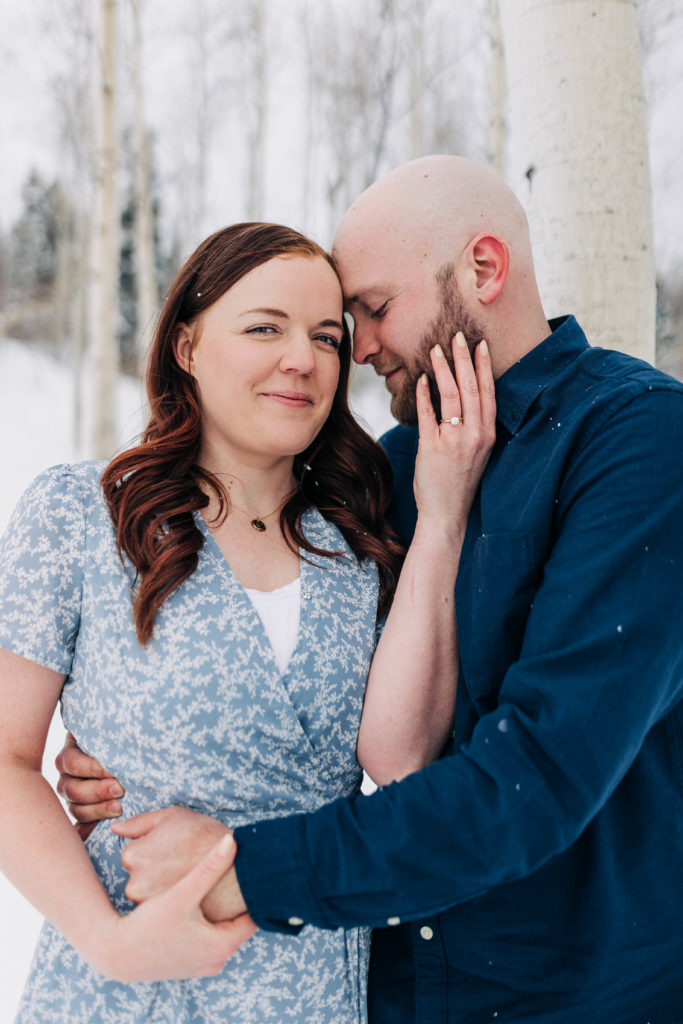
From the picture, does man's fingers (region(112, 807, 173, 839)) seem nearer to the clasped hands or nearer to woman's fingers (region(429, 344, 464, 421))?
the clasped hands

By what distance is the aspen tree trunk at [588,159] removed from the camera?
208 centimetres

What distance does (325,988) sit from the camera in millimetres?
1541

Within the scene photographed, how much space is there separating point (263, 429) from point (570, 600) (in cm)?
76

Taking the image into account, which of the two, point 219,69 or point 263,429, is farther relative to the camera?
point 219,69

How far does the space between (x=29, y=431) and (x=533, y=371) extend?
642 inches

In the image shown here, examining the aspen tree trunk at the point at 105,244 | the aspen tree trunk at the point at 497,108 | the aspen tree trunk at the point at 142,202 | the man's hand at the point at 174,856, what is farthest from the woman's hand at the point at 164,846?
the aspen tree trunk at the point at 142,202

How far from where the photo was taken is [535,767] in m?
1.20

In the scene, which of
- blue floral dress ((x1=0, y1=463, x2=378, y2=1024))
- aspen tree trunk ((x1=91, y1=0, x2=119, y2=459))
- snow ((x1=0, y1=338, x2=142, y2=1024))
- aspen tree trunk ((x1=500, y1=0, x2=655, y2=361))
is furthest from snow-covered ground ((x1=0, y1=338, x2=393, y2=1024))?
aspen tree trunk ((x1=500, y1=0, x2=655, y2=361))

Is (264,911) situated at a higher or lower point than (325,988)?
higher

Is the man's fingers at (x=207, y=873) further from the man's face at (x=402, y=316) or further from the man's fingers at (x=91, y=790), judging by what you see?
the man's face at (x=402, y=316)

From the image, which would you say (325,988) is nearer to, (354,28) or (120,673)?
(120,673)

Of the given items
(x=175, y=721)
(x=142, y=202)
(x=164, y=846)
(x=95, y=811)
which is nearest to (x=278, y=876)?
(x=164, y=846)

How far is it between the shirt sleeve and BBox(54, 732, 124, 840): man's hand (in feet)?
1.24

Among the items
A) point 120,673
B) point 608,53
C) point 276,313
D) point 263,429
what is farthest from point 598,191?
point 120,673
